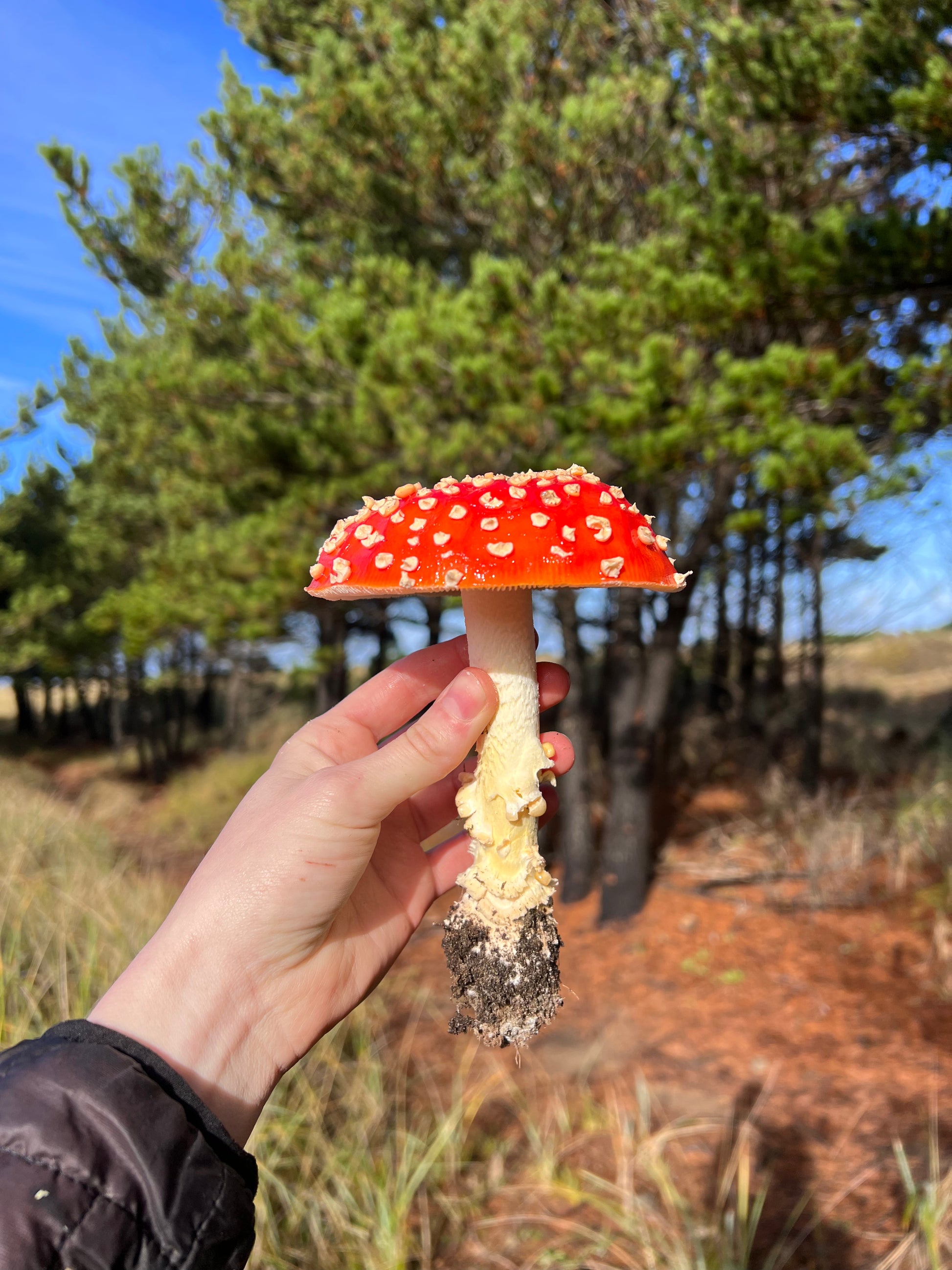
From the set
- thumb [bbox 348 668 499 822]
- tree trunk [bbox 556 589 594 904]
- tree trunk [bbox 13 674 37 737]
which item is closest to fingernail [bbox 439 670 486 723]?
thumb [bbox 348 668 499 822]

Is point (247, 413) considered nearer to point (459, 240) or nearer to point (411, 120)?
point (459, 240)

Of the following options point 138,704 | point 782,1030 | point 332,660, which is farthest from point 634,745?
point 138,704

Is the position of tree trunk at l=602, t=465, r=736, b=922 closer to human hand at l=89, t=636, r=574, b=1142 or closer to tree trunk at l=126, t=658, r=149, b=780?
human hand at l=89, t=636, r=574, b=1142

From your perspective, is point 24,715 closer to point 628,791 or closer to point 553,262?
point 628,791

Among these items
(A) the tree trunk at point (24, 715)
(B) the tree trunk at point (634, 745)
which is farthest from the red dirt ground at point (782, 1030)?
(A) the tree trunk at point (24, 715)

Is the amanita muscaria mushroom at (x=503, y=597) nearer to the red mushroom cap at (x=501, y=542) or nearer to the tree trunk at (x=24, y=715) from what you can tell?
the red mushroom cap at (x=501, y=542)

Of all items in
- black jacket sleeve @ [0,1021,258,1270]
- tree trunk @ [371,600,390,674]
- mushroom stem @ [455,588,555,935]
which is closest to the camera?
black jacket sleeve @ [0,1021,258,1270]
